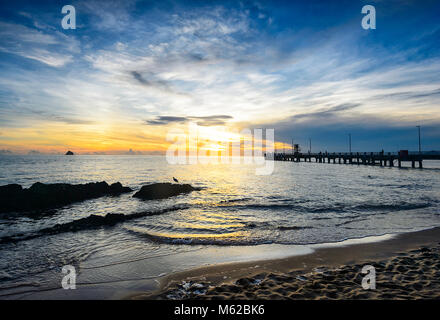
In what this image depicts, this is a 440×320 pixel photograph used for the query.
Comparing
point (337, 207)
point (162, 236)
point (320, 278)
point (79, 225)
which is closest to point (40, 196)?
point (79, 225)

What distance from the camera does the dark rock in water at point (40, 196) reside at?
1565 cm

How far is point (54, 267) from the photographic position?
679 centimetres

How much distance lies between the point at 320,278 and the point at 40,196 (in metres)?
19.4

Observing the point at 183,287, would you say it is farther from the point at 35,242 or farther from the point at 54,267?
the point at 35,242

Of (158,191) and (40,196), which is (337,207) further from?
(40,196)

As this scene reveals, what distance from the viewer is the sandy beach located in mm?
4730

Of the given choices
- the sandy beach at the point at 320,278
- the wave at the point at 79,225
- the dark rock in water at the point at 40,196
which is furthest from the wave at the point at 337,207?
the dark rock in water at the point at 40,196

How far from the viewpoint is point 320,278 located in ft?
18.0

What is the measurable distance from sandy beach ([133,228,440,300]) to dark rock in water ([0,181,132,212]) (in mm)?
15505


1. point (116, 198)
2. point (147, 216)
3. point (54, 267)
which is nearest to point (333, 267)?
point (54, 267)

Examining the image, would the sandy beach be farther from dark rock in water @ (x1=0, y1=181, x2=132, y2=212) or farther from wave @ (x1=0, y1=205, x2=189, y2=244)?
dark rock in water @ (x1=0, y1=181, x2=132, y2=212)

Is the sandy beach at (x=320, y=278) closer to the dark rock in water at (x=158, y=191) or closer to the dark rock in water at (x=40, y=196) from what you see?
the dark rock in water at (x=158, y=191)

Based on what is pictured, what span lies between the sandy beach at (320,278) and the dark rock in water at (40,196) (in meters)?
15.5

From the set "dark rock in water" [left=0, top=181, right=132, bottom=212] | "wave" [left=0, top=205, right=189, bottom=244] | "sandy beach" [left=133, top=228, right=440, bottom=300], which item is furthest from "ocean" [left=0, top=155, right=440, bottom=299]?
"dark rock in water" [left=0, top=181, right=132, bottom=212]
